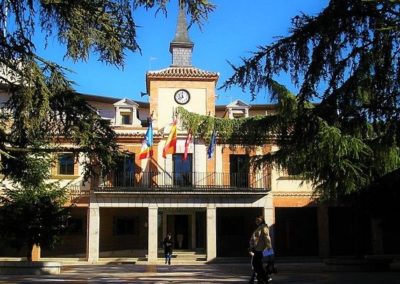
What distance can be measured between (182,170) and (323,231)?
8620 mm

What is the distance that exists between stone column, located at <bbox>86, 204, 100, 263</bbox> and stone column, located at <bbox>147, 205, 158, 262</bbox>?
273 centimetres

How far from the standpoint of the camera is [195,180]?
105 ft

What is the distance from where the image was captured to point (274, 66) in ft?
23.9

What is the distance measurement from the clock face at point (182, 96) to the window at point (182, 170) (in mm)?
3181

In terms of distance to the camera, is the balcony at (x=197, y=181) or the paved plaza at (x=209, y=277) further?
the balcony at (x=197, y=181)

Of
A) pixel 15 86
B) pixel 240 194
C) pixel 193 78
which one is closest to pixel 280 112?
pixel 15 86

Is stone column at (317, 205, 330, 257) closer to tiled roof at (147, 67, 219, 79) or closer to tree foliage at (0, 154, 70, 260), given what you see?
tiled roof at (147, 67, 219, 79)

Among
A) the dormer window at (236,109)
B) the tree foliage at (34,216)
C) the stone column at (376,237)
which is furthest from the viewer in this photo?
the dormer window at (236,109)

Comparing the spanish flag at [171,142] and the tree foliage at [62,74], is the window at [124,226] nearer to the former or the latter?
the spanish flag at [171,142]

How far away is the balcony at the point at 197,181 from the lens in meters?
31.0

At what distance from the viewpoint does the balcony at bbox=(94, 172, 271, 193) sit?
3102cm

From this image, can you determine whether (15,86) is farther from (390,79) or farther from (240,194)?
(240,194)

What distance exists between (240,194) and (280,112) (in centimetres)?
1689

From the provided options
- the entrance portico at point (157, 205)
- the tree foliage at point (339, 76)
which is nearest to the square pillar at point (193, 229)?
the entrance portico at point (157, 205)
